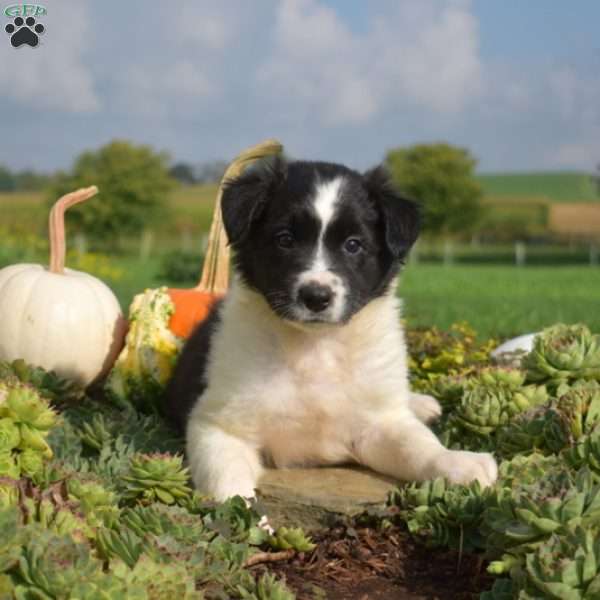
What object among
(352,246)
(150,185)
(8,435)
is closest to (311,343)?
(352,246)

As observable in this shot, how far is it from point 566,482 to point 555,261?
47937mm

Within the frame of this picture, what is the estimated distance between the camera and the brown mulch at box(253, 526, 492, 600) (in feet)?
11.2

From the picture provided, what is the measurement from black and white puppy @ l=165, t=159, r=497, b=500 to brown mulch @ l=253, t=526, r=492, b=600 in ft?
1.68

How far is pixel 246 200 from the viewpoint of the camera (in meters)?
4.49

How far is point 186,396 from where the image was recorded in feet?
17.8

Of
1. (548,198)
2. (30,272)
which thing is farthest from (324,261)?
(548,198)

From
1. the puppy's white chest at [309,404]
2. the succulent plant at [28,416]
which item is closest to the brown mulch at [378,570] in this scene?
the puppy's white chest at [309,404]

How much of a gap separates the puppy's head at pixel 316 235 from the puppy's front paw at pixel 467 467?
790 mm

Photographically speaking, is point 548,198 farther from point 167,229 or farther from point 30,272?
point 30,272

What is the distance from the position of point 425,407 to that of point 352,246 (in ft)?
5.45

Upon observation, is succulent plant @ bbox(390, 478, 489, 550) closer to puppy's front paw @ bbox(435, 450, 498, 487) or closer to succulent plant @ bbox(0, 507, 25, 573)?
puppy's front paw @ bbox(435, 450, 498, 487)

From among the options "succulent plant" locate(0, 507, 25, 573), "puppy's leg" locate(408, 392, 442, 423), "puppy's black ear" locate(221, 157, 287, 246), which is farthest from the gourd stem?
"succulent plant" locate(0, 507, 25, 573)

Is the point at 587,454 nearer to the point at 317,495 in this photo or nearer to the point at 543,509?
the point at 543,509

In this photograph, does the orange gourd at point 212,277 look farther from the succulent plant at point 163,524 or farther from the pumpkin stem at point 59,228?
the succulent plant at point 163,524
